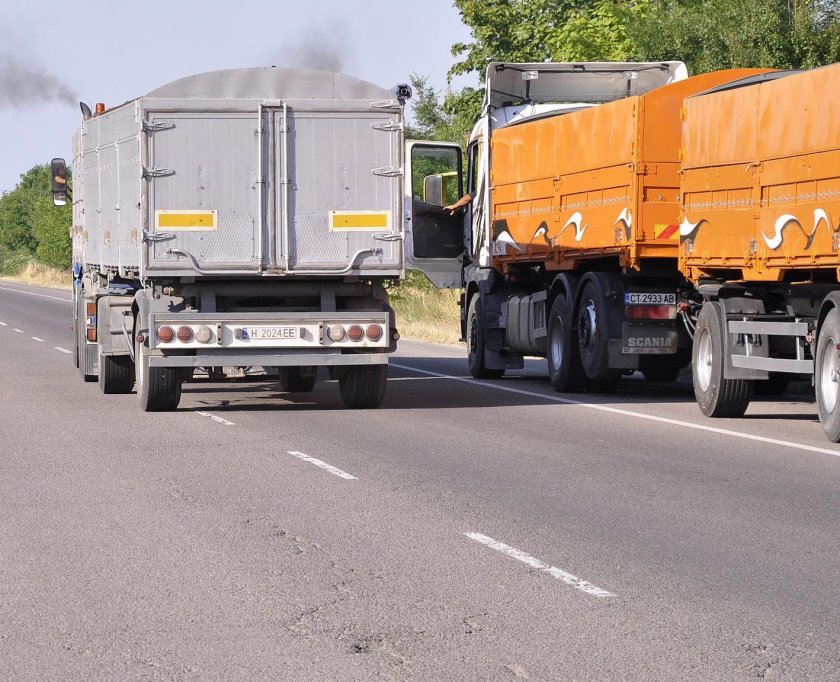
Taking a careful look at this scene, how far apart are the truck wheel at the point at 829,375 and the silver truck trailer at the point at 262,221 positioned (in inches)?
166

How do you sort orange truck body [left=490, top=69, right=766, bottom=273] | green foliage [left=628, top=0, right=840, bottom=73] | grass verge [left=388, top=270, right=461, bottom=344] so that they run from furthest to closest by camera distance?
grass verge [left=388, top=270, right=461, bottom=344] < green foliage [left=628, top=0, right=840, bottom=73] < orange truck body [left=490, top=69, right=766, bottom=273]

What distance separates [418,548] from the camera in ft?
26.9

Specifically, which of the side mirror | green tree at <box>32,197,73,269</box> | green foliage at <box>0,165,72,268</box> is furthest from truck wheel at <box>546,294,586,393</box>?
green foliage at <box>0,165,72,268</box>

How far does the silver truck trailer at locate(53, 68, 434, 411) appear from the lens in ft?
49.7

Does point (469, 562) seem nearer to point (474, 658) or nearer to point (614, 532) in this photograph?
point (614, 532)

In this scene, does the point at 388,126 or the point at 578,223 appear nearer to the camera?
the point at 388,126

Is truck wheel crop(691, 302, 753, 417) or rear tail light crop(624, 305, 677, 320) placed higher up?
rear tail light crop(624, 305, 677, 320)

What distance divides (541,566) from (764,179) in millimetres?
7212

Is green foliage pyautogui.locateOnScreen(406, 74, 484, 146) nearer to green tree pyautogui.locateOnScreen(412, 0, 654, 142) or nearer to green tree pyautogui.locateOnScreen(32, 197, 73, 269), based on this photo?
green tree pyautogui.locateOnScreen(412, 0, 654, 142)

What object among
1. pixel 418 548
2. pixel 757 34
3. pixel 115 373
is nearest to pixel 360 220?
pixel 115 373

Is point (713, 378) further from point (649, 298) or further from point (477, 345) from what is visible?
point (477, 345)

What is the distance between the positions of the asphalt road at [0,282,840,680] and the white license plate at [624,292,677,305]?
7.19 feet

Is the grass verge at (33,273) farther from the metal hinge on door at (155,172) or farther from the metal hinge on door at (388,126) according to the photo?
the metal hinge on door at (388,126)

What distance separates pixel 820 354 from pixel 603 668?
811 cm
